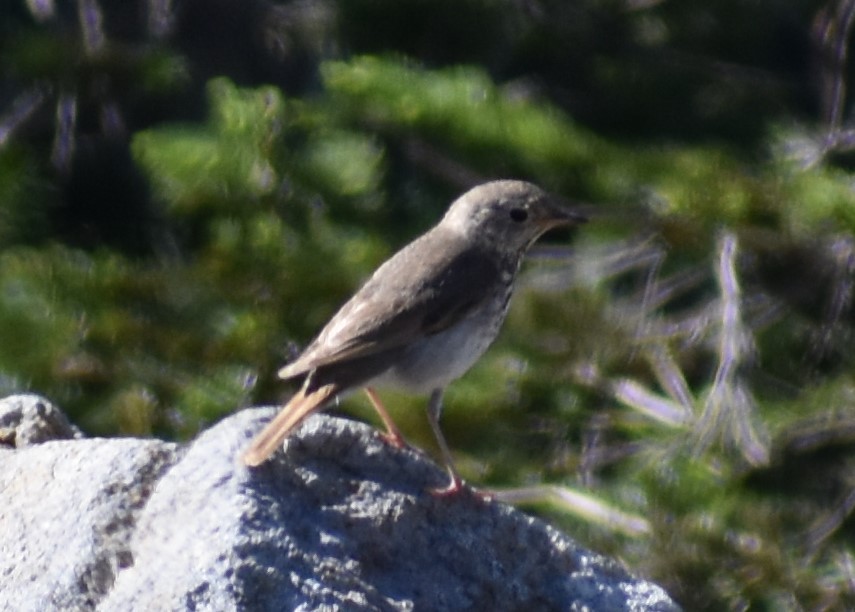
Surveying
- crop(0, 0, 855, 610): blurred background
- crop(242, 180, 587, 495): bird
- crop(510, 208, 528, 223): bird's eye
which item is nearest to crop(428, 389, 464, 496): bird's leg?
crop(242, 180, 587, 495): bird

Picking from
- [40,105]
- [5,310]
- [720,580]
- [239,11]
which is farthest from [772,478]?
[239,11]

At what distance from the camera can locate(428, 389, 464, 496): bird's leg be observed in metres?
4.41

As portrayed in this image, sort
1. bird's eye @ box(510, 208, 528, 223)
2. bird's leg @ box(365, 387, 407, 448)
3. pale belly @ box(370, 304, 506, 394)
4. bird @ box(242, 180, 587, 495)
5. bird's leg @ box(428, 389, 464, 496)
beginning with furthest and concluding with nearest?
bird's eye @ box(510, 208, 528, 223) → pale belly @ box(370, 304, 506, 394) → bird @ box(242, 180, 587, 495) → bird's leg @ box(365, 387, 407, 448) → bird's leg @ box(428, 389, 464, 496)

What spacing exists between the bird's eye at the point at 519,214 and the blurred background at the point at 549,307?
37 cm

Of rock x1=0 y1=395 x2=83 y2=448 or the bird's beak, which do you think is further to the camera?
the bird's beak

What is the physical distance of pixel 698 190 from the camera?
6129mm

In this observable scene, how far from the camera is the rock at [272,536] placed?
3.79 meters

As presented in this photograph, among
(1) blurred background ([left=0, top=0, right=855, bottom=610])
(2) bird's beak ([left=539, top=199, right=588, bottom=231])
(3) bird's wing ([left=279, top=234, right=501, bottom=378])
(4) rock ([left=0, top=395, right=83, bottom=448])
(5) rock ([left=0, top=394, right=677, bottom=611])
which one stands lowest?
(1) blurred background ([left=0, top=0, right=855, bottom=610])

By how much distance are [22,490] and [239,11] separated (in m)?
5.52

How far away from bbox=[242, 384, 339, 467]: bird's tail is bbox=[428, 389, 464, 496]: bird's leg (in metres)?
0.38

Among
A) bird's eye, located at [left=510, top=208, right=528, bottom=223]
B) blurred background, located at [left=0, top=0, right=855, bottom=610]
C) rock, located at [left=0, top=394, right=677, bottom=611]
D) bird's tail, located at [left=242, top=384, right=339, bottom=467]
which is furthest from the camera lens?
blurred background, located at [left=0, top=0, right=855, bottom=610]

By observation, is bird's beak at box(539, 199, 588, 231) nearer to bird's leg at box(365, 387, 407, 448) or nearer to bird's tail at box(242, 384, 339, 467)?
bird's leg at box(365, 387, 407, 448)

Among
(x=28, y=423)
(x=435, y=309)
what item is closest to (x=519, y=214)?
(x=435, y=309)

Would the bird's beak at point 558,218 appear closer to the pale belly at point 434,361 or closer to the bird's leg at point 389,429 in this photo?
the pale belly at point 434,361
